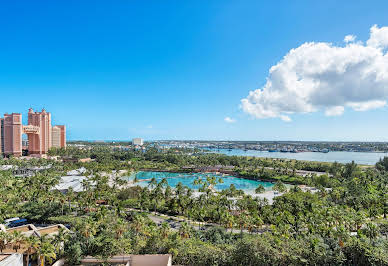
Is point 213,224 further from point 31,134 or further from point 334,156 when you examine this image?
point 334,156

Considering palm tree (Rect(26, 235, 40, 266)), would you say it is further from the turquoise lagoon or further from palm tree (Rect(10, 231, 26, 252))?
the turquoise lagoon

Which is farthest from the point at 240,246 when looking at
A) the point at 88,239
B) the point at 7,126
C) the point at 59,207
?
the point at 7,126

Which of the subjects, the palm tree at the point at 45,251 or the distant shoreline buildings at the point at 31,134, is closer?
the palm tree at the point at 45,251

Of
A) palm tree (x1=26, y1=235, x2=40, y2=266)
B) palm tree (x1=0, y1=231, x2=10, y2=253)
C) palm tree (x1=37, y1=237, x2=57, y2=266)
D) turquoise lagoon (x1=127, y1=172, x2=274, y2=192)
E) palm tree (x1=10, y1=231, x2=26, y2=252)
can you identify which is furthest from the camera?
turquoise lagoon (x1=127, y1=172, x2=274, y2=192)

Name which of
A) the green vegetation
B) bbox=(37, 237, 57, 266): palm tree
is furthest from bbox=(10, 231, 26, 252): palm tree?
bbox=(37, 237, 57, 266): palm tree

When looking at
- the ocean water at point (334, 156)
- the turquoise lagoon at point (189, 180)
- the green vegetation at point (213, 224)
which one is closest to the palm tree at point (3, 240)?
the green vegetation at point (213, 224)

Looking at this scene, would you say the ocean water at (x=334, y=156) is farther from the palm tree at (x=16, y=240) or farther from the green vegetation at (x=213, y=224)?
the palm tree at (x=16, y=240)

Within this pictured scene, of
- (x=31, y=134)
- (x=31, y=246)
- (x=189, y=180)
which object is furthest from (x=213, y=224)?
(x=31, y=134)
